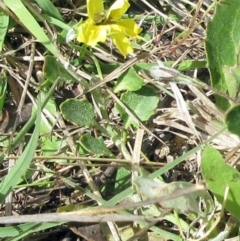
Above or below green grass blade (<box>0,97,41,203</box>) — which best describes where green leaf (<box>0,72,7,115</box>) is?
above

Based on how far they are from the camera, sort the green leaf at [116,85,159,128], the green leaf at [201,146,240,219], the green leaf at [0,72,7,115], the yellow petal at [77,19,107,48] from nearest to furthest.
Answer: the green leaf at [201,146,240,219] < the yellow petal at [77,19,107,48] < the green leaf at [116,85,159,128] < the green leaf at [0,72,7,115]

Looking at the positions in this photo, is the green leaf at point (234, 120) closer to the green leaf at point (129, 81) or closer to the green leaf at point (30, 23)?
the green leaf at point (129, 81)

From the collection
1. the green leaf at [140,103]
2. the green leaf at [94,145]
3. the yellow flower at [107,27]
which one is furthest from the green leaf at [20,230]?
the yellow flower at [107,27]

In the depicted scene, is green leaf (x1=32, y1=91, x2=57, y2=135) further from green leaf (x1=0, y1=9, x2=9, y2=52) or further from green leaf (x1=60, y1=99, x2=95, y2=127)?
green leaf (x1=0, y1=9, x2=9, y2=52)

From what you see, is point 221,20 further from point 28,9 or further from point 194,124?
point 28,9

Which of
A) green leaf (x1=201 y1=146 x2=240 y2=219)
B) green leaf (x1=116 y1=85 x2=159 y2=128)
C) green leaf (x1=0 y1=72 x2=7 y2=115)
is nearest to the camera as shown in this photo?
green leaf (x1=201 y1=146 x2=240 y2=219)

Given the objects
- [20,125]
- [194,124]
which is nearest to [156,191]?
[194,124]

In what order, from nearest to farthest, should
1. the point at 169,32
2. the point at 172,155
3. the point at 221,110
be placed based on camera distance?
the point at 221,110, the point at 172,155, the point at 169,32

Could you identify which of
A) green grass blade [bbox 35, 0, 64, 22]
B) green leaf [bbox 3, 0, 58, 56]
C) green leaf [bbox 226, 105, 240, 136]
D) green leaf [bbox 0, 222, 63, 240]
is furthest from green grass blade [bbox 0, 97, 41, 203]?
green leaf [bbox 226, 105, 240, 136]
